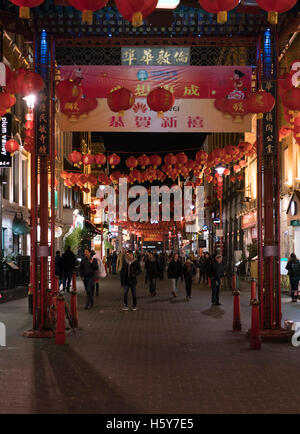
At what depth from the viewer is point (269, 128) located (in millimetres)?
12641

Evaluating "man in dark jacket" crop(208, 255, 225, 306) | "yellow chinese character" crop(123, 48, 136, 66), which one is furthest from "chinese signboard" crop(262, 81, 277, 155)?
"man in dark jacket" crop(208, 255, 225, 306)

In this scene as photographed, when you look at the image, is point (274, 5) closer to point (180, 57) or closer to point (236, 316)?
point (180, 57)

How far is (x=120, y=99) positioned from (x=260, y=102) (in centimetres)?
300

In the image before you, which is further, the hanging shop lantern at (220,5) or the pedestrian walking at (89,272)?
the pedestrian walking at (89,272)

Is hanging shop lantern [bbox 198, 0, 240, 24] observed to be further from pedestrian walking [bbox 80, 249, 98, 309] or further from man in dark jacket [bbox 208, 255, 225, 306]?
man in dark jacket [bbox 208, 255, 225, 306]

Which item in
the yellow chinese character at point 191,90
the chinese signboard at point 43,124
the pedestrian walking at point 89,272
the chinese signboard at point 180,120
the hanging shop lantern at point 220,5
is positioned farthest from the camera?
the pedestrian walking at point 89,272

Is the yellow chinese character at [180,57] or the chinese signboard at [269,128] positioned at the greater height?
the yellow chinese character at [180,57]

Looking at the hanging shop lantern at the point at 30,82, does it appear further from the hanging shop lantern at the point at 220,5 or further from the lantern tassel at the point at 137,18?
the hanging shop lantern at the point at 220,5

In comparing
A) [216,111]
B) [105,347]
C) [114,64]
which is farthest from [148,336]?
[114,64]

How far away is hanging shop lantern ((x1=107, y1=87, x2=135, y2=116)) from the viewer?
12.5m

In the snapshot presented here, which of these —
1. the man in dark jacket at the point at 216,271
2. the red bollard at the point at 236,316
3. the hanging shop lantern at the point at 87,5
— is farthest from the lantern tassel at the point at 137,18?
the man in dark jacket at the point at 216,271

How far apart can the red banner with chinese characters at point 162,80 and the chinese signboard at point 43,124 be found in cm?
113

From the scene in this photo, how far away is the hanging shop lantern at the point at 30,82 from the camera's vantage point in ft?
39.5

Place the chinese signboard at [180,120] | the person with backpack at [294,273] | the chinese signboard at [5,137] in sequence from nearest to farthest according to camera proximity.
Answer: the chinese signboard at [180,120], the person with backpack at [294,273], the chinese signboard at [5,137]
